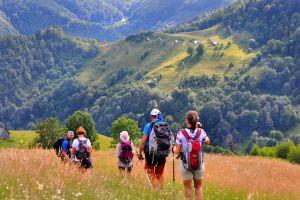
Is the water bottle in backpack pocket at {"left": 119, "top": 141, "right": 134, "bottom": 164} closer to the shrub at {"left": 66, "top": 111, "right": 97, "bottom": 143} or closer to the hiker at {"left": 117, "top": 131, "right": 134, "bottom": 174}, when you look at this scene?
the hiker at {"left": 117, "top": 131, "right": 134, "bottom": 174}

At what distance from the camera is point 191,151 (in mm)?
9695

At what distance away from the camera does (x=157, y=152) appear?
37.7 feet

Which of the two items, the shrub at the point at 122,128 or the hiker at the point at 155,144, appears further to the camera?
the shrub at the point at 122,128

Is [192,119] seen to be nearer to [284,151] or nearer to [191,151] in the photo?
[191,151]

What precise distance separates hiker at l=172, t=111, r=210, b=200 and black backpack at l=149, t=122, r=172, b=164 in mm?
1461

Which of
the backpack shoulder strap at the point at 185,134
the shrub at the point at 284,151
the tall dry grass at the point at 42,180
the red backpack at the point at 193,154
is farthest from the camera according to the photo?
the shrub at the point at 284,151

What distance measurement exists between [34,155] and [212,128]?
177 meters

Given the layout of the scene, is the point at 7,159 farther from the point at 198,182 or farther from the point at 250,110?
the point at 250,110

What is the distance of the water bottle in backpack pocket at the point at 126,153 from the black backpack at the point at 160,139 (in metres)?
2.63

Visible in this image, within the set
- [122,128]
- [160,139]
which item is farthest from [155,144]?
[122,128]

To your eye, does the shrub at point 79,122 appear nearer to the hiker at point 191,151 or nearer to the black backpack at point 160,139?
the black backpack at point 160,139

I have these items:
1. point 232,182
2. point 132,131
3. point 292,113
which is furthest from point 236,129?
point 232,182

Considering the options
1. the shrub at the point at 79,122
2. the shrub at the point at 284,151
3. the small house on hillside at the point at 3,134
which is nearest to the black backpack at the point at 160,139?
the shrub at the point at 284,151

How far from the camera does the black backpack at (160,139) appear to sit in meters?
11.4
